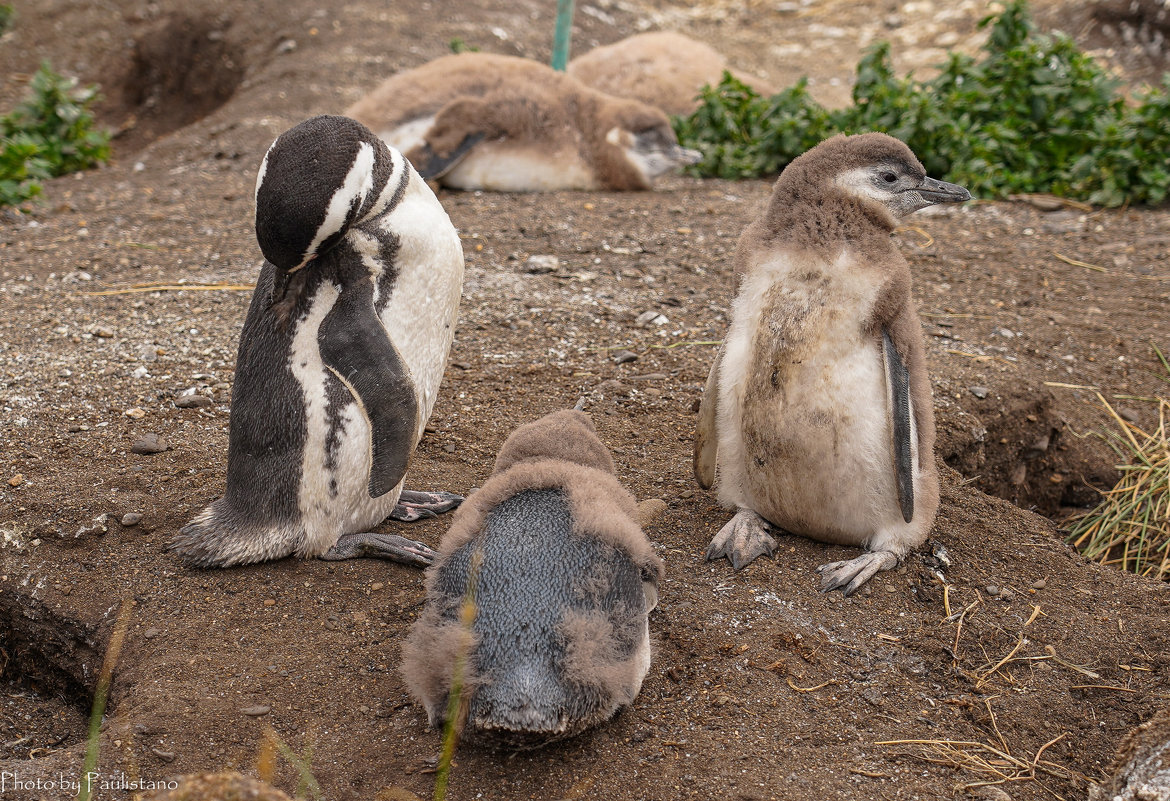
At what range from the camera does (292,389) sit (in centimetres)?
311

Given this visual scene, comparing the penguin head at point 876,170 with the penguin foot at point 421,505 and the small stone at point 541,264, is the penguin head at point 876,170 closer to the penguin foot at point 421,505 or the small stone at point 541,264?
the penguin foot at point 421,505

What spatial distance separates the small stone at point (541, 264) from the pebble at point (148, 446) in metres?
2.12

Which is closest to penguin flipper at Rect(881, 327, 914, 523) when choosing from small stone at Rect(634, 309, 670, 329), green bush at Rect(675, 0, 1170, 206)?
small stone at Rect(634, 309, 670, 329)

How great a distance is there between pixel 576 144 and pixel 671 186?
0.70m

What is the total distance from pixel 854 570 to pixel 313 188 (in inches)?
72.3

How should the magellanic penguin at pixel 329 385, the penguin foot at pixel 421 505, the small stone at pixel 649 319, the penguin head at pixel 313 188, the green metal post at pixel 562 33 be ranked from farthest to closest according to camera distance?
the green metal post at pixel 562 33
the small stone at pixel 649 319
the penguin foot at pixel 421 505
the magellanic penguin at pixel 329 385
the penguin head at pixel 313 188

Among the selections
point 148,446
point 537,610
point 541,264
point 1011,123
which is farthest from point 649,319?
point 1011,123

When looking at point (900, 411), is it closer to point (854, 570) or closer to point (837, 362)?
point (837, 362)

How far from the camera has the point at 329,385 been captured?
3.13 meters

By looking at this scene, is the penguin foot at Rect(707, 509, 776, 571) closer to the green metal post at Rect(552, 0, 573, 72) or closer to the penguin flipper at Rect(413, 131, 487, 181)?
the penguin flipper at Rect(413, 131, 487, 181)

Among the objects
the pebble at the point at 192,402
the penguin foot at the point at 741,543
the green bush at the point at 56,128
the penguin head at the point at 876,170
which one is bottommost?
the green bush at the point at 56,128

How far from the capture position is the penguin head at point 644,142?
22.6 ft

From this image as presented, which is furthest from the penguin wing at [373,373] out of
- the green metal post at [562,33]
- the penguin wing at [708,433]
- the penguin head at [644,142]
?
the green metal post at [562,33]

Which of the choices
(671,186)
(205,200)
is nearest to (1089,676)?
(671,186)
